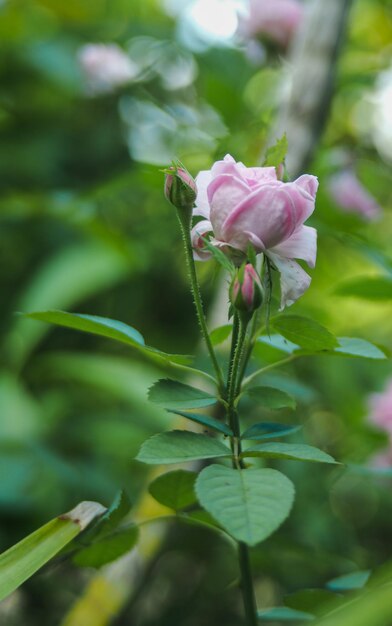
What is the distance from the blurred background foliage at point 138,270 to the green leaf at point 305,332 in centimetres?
39

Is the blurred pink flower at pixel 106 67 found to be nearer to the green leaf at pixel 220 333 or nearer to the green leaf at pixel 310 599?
the green leaf at pixel 220 333

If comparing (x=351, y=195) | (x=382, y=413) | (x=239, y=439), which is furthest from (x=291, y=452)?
(x=351, y=195)

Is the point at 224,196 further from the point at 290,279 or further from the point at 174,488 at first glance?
the point at 174,488

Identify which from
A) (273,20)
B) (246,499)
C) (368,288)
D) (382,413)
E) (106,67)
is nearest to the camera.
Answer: (246,499)

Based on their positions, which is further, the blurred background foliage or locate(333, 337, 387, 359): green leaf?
the blurred background foliage

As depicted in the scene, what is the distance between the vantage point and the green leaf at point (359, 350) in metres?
0.41

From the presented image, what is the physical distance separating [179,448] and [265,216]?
4.8 inches

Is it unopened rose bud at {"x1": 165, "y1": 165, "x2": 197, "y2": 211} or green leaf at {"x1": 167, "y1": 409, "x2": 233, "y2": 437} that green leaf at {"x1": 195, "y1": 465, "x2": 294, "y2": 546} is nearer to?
green leaf at {"x1": 167, "y1": 409, "x2": 233, "y2": 437}

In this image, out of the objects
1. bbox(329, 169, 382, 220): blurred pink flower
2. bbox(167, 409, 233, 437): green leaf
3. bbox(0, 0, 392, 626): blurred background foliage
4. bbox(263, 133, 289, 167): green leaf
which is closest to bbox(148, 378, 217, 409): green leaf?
bbox(167, 409, 233, 437): green leaf

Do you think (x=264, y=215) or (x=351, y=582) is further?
(x=351, y=582)

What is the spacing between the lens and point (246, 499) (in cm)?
31

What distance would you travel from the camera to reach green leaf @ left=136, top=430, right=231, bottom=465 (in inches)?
13.3

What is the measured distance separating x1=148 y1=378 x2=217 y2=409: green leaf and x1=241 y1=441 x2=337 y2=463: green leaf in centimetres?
4

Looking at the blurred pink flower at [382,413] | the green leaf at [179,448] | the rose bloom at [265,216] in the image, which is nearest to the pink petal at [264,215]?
the rose bloom at [265,216]
